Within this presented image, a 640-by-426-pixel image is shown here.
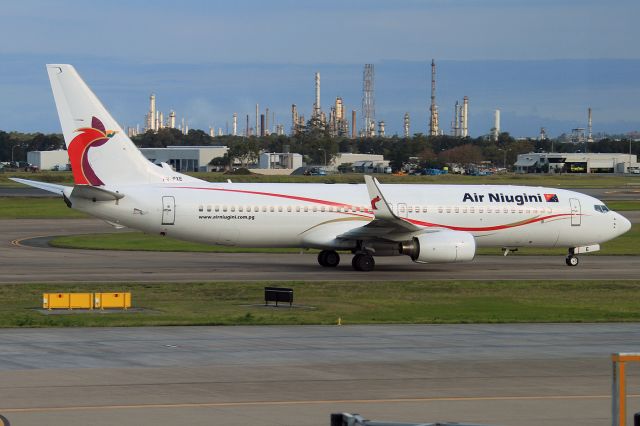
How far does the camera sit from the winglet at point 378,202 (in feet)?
129

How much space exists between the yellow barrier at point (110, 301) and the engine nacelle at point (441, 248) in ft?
43.5

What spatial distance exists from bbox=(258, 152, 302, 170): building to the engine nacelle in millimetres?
137422

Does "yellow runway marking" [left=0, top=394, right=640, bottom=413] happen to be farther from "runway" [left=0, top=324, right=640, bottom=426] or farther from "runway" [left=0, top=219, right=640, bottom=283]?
"runway" [left=0, top=219, right=640, bottom=283]

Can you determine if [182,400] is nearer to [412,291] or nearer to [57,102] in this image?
[412,291]

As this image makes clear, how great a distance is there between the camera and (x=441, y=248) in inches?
1543

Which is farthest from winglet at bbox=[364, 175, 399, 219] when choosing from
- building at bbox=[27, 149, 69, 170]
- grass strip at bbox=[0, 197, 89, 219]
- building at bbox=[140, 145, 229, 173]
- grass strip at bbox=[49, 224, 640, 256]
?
building at bbox=[27, 149, 69, 170]

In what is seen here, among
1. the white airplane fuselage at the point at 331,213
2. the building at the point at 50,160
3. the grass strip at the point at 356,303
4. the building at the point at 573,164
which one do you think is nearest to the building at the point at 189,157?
the building at the point at 50,160

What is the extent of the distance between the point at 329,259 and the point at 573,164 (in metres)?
157

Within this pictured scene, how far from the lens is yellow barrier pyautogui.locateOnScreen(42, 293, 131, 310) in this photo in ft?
94.6

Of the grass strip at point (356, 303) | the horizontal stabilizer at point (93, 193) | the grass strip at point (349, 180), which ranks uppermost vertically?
the grass strip at point (349, 180)

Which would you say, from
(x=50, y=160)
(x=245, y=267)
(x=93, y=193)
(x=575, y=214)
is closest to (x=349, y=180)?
(x=575, y=214)

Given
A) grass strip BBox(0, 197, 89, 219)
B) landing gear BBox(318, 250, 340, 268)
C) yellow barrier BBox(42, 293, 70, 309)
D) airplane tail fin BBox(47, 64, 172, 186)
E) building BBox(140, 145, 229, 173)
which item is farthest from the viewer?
building BBox(140, 145, 229, 173)

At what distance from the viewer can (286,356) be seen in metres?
22.0

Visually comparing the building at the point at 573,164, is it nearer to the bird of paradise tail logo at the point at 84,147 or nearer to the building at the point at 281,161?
the building at the point at 281,161
